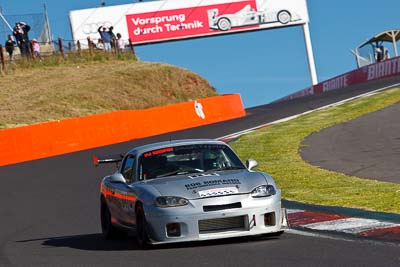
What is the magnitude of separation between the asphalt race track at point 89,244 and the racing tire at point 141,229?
0.10 meters

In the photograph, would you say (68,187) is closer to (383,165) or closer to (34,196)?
(34,196)

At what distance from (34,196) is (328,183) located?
6.32m

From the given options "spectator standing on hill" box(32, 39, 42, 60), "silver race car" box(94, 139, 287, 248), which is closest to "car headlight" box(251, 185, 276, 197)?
"silver race car" box(94, 139, 287, 248)

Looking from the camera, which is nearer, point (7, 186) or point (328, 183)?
point (328, 183)

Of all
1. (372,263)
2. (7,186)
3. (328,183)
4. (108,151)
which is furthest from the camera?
(108,151)

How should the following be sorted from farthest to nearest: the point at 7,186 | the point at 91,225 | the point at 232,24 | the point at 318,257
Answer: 1. the point at 232,24
2. the point at 7,186
3. the point at 91,225
4. the point at 318,257

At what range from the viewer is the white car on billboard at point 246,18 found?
7656 cm

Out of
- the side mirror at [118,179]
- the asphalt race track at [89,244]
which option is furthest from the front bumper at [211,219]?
the side mirror at [118,179]

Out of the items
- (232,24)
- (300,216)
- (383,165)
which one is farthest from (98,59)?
(300,216)

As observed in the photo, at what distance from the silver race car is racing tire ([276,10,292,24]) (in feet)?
215

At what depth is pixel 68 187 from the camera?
2094 centimetres

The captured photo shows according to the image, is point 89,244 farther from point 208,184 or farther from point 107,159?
point 208,184

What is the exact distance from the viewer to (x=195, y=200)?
10.6m

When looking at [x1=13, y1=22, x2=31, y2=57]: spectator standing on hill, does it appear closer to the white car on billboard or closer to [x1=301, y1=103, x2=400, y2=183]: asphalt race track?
[x1=301, y1=103, x2=400, y2=183]: asphalt race track
